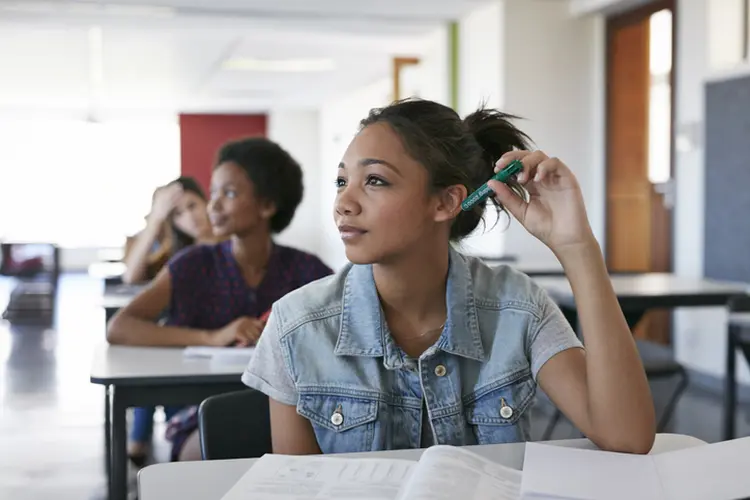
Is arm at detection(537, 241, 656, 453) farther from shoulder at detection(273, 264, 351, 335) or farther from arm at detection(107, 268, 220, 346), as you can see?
arm at detection(107, 268, 220, 346)

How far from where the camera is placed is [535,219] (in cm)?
133

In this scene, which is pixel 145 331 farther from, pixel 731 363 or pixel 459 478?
pixel 731 363

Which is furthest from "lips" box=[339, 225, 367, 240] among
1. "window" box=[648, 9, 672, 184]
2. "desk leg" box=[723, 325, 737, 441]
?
"window" box=[648, 9, 672, 184]

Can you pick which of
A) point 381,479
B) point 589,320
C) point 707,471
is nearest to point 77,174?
point 589,320

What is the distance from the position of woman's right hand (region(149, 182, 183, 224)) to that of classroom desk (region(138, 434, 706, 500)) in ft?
9.10

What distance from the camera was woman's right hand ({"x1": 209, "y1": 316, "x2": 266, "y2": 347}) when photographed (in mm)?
2305

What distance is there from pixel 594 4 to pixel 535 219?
16.3 ft

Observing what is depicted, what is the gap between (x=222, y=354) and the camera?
7.16 feet

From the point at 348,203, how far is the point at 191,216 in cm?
269

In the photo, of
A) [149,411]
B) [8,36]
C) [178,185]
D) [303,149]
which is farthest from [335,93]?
[149,411]

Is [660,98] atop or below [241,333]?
atop

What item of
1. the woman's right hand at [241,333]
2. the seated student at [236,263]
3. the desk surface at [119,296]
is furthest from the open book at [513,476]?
the desk surface at [119,296]

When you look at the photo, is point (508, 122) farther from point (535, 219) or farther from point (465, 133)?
point (535, 219)

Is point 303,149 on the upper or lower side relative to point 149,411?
upper
